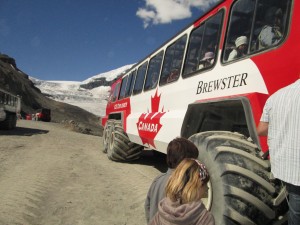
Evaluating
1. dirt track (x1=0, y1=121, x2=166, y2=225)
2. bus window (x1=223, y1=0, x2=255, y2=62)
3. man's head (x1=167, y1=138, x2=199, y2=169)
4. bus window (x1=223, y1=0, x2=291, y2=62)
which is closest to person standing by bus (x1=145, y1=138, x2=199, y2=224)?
man's head (x1=167, y1=138, x2=199, y2=169)

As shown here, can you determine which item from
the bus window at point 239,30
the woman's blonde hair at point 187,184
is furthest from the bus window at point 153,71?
the woman's blonde hair at point 187,184

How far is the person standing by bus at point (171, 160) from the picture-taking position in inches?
114

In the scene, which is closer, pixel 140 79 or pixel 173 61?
pixel 173 61

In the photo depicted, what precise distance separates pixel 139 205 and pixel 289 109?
13.1ft

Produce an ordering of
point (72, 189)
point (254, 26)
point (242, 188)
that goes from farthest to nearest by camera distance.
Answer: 1. point (72, 189)
2. point (254, 26)
3. point (242, 188)

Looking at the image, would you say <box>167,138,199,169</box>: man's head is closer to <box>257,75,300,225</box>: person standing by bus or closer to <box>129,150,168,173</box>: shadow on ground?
<box>257,75,300,225</box>: person standing by bus

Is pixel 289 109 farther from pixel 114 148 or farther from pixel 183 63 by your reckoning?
pixel 114 148

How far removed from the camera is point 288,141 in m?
2.73

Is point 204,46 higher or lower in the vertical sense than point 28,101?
lower

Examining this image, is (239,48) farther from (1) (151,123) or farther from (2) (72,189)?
(2) (72,189)

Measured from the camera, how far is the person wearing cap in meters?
4.26

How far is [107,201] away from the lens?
21.0 ft

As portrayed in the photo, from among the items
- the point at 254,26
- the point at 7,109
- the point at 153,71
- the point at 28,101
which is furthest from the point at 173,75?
the point at 28,101

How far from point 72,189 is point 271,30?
492cm
